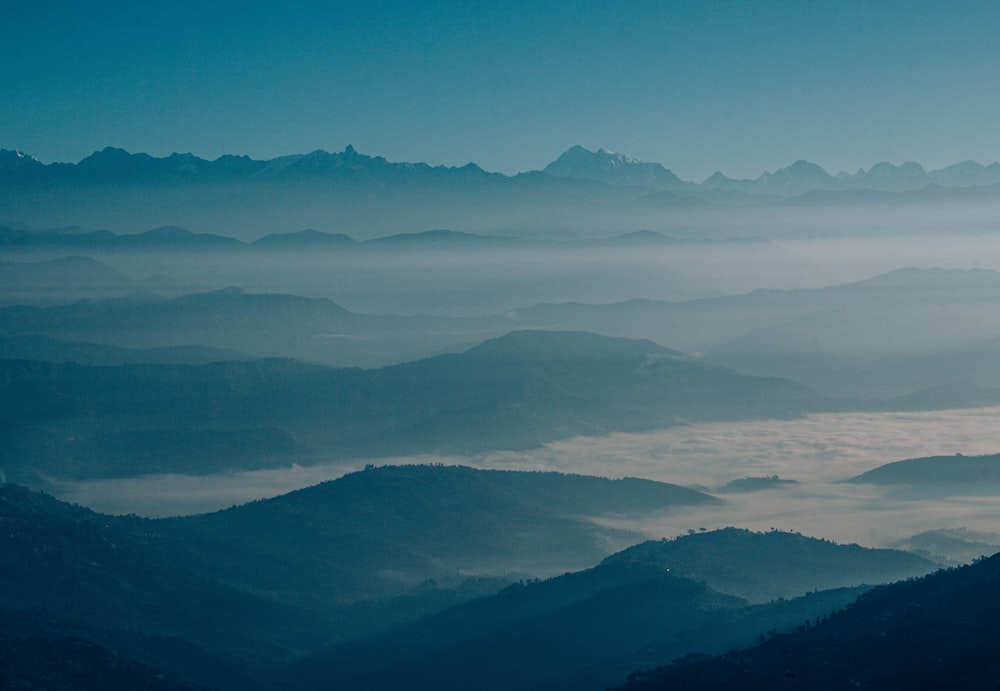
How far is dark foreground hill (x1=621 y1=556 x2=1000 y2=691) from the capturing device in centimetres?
10056

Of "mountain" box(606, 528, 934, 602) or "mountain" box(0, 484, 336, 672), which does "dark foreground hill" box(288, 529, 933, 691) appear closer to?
"mountain" box(606, 528, 934, 602)

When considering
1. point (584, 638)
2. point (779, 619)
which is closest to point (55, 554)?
point (584, 638)

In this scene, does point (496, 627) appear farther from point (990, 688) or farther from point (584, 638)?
point (990, 688)

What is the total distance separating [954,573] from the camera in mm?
123938

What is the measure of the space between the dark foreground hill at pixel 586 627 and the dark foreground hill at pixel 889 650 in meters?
17.3

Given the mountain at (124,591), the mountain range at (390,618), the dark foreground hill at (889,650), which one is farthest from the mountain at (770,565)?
the dark foreground hill at (889,650)

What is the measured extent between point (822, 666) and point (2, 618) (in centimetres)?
9483

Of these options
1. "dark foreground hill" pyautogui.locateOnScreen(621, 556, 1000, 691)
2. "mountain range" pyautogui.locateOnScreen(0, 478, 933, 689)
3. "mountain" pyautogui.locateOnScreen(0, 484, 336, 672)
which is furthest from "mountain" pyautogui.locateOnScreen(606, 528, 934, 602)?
"dark foreground hill" pyautogui.locateOnScreen(621, 556, 1000, 691)

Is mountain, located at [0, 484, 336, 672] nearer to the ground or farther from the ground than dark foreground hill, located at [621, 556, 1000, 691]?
nearer to the ground

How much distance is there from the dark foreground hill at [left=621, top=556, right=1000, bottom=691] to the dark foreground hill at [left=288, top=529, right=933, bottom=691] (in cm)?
1727

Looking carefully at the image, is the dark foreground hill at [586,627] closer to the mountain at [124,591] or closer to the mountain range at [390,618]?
the mountain range at [390,618]

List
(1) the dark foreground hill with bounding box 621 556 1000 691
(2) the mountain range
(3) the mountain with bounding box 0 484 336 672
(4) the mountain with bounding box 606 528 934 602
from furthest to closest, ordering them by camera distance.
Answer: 1. (4) the mountain with bounding box 606 528 934 602
2. (3) the mountain with bounding box 0 484 336 672
3. (2) the mountain range
4. (1) the dark foreground hill with bounding box 621 556 1000 691

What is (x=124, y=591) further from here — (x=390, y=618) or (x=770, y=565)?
(x=770, y=565)

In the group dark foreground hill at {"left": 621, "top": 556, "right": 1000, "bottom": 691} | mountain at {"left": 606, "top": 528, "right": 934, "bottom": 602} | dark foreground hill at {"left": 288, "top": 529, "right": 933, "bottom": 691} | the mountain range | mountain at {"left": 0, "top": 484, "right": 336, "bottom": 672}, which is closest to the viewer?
dark foreground hill at {"left": 621, "top": 556, "right": 1000, "bottom": 691}
